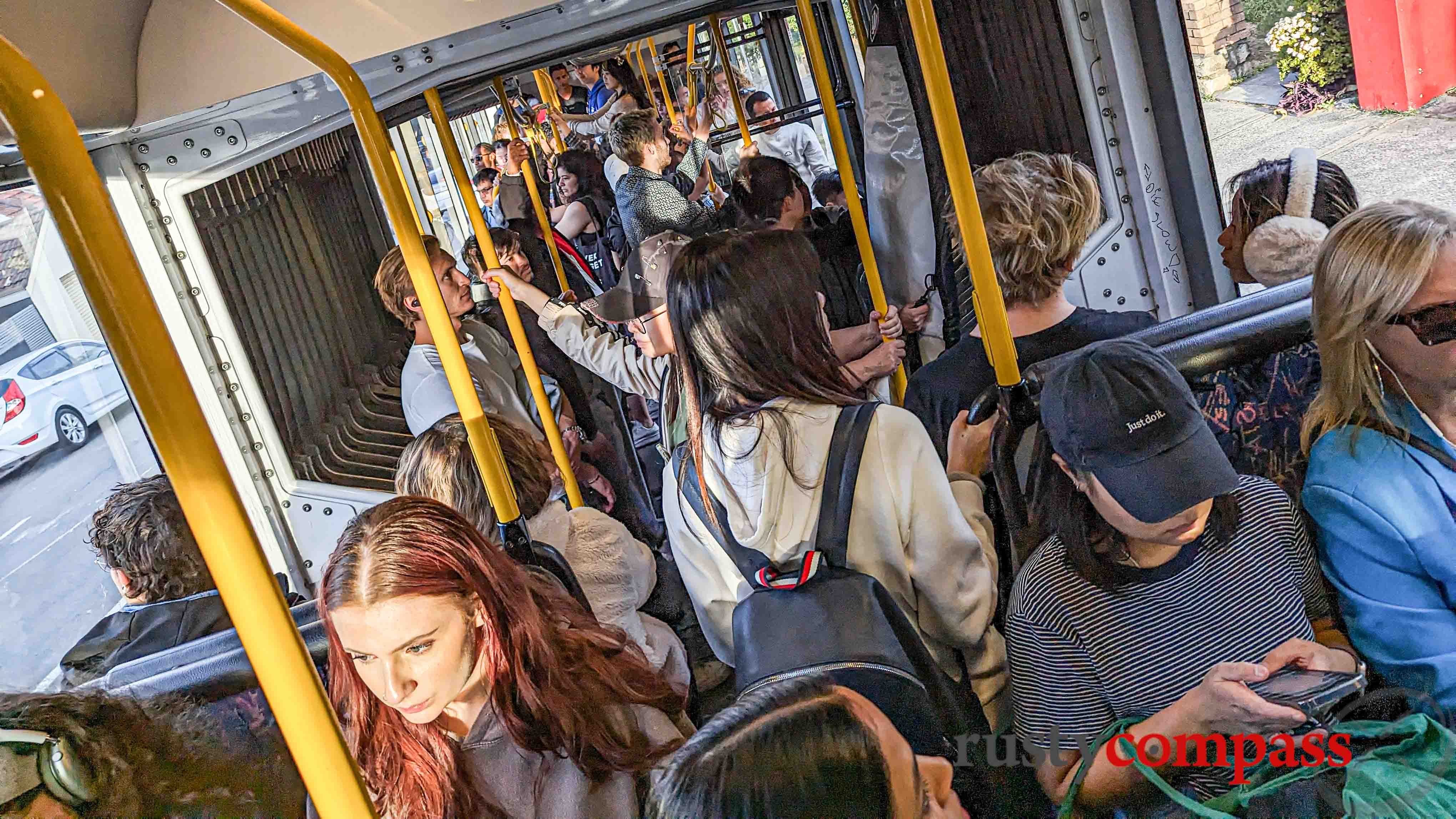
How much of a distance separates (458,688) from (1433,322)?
123 centimetres

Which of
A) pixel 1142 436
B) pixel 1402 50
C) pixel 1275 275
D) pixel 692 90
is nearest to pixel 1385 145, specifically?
pixel 1402 50

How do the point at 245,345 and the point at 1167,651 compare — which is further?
the point at 245,345

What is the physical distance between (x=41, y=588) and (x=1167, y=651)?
1173mm

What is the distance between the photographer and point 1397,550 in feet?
3.77

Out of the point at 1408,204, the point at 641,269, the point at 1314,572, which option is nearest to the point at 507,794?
the point at 1314,572

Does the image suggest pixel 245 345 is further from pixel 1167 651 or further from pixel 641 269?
pixel 1167 651

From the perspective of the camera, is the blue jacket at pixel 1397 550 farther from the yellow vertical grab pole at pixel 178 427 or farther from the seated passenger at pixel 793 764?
the yellow vertical grab pole at pixel 178 427

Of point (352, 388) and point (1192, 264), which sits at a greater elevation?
point (352, 388)

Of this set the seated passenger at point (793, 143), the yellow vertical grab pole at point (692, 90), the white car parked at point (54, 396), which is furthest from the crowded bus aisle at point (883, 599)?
the seated passenger at point (793, 143)

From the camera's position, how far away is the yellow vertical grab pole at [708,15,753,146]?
2.53 meters

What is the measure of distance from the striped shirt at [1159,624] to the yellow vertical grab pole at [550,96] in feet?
9.46

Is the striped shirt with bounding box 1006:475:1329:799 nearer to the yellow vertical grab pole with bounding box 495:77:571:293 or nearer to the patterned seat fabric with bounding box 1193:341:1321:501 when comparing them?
the patterned seat fabric with bounding box 1193:341:1321:501

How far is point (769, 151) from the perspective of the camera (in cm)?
358

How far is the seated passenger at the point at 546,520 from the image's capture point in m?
1.36
